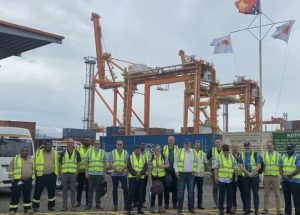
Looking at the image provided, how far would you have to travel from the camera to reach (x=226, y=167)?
37.7ft

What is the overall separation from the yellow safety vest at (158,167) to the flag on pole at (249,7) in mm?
12273

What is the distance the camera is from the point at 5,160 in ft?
A: 48.4

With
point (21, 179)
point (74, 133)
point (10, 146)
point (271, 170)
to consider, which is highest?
point (74, 133)

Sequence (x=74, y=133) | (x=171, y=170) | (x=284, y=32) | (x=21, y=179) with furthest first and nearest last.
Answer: (x=74, y=133), (x=284, y=32), (x=171, y=170), (x=21, y=179)

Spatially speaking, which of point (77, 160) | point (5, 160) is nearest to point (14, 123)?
point (5, 160)

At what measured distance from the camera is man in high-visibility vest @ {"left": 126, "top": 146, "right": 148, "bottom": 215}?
37.9ft

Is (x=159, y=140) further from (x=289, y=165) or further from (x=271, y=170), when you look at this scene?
(x=289, y=165)

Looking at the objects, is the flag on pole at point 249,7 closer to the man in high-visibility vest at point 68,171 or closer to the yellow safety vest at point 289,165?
the yellow safety vest at point 289,165

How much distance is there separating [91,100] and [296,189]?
6480 cm

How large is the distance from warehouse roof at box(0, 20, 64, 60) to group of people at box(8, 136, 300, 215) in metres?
8.54

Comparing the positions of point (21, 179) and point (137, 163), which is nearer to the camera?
point (21, 179)

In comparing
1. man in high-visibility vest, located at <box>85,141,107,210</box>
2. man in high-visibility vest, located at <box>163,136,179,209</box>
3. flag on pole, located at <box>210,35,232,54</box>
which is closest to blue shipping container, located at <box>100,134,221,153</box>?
flag on pole, located at <box>210,35,232,54</box>

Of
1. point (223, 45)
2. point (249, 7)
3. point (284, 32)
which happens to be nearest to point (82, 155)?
point (249, 7)

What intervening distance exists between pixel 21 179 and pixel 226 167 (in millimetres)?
5165
